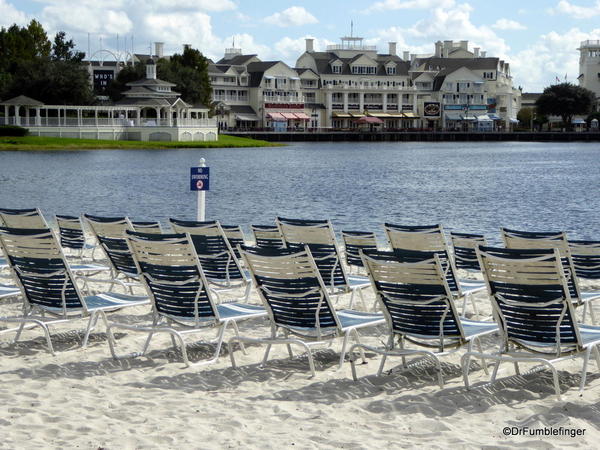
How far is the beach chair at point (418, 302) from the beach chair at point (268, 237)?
3904 mm

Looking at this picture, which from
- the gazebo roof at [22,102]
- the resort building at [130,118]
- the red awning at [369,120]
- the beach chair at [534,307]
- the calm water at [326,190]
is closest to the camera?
the beach chair at [534,307]

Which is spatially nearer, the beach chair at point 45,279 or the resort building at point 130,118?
the beach chair at point 45,279

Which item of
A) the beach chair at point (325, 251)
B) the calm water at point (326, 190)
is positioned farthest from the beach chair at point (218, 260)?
the calm water at point (326, 190)

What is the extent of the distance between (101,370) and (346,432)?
100 inches

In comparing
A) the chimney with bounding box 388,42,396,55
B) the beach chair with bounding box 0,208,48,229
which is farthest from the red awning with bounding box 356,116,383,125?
the beach chair with bounding box 0,208,48,229

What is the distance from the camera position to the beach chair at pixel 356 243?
11406mm

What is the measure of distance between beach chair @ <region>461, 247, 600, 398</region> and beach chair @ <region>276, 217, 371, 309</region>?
113 inches

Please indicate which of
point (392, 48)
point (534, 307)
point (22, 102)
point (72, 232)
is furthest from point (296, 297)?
point (392, 48)

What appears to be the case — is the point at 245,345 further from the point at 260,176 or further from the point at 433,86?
the point at 433,86

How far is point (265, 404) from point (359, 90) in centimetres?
Result: 13487

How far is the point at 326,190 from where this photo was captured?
49406 millimetres

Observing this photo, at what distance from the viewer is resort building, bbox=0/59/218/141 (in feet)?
309

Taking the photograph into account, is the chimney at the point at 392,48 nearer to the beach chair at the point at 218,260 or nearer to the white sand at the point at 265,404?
the beach chair at the point at 218,260

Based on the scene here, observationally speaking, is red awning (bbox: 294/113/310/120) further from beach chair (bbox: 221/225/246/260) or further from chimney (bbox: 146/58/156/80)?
beach chair (bbox: 221/225/246/260)
